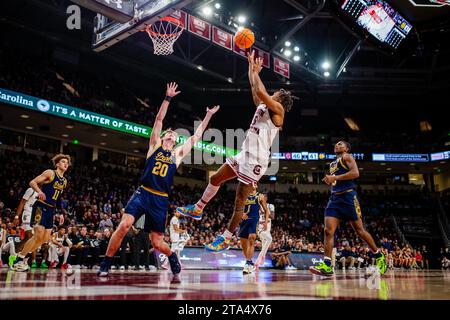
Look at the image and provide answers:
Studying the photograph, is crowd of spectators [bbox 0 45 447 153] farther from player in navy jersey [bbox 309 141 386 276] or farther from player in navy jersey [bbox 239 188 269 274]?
player in navy jersey [bbox 309 141 386 276]

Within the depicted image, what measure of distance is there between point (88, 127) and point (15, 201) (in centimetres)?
703

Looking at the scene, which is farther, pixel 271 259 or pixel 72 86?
pixel 72 86

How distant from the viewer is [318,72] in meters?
23.5

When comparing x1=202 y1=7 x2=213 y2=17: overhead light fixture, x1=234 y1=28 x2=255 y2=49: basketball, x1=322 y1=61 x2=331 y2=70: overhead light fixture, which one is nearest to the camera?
x1=234 y1=28 x2=255 y2=49: basketball

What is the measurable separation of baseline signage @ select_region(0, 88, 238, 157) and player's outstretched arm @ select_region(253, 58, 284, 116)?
16.0 metres

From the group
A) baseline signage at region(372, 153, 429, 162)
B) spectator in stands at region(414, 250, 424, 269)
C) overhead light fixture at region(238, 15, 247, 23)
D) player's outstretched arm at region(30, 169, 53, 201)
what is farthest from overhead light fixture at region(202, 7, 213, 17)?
baseline signage at region(372, 153, 429, 162)

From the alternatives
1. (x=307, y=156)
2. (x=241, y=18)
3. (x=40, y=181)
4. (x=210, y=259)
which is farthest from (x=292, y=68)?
(x=40, y=181)

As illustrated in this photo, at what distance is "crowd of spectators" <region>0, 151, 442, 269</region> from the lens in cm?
1222

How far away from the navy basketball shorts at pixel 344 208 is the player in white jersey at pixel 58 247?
8.49 metres

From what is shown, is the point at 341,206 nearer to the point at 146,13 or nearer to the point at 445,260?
the point at 146,13

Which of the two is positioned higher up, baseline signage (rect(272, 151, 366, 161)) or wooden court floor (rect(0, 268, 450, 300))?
baseline signage (rect(272, 151, 366, 161))

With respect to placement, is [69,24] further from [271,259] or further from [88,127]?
[271,259]
